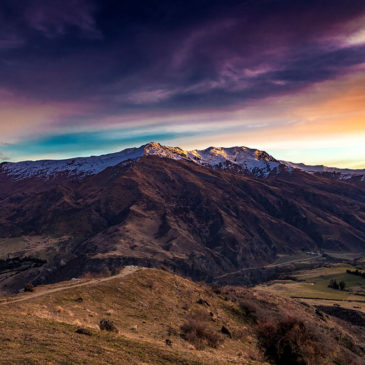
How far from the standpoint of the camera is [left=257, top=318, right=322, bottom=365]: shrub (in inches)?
1034

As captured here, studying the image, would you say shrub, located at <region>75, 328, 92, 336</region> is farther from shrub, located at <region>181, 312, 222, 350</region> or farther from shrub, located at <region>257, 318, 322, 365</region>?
shrub, located at <region>257, 318, 322, 365</region>

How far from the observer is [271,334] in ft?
93.7

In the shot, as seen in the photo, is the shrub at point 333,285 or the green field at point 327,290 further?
the shrub at point 333,285

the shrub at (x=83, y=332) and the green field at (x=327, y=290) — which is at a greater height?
the shrub at (x=83, y=332)

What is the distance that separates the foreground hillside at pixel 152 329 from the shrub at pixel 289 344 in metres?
0.07

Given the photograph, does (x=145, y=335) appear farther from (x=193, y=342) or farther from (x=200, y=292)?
(x=200, y=292)

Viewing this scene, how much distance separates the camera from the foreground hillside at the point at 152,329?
68.8ft

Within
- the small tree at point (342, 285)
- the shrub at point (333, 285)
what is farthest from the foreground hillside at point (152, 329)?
the shrub at point (333, 285)

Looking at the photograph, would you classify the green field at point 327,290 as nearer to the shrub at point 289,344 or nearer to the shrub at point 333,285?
the shrub at point 333,285

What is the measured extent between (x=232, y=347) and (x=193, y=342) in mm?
5885

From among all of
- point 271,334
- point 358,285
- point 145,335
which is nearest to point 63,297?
point 145,335

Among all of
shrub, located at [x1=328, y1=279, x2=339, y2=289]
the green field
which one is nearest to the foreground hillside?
the green field

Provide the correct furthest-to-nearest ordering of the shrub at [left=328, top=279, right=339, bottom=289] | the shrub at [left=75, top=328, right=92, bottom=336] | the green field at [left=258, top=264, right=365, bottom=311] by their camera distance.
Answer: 1. the shrub at [left=328, top=279, right=339, bottom=289]
2. the green field at [left=258, top=264, right=365, bottom=311]
3. the shrub at [left=75, top=328, right=92, bottom=336]

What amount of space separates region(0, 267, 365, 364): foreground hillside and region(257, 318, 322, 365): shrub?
0.07 metres
